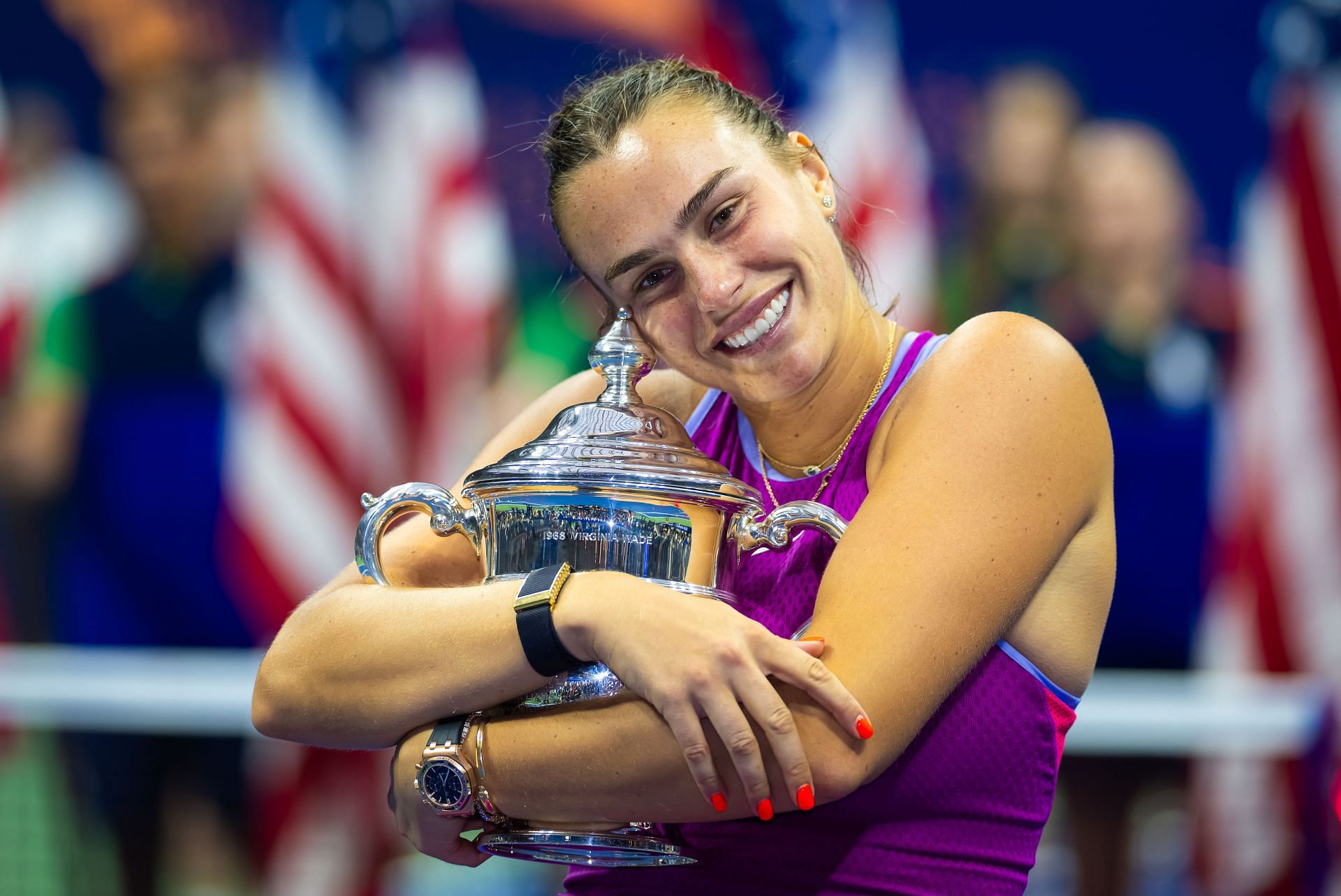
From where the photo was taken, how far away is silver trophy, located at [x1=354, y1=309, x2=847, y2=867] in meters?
1.22

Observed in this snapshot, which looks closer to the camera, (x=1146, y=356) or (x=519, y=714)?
(x=519, y=714)

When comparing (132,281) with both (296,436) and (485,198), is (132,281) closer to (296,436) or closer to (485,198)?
(296,436)

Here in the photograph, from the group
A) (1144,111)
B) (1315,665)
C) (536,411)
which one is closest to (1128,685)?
(1315,665)

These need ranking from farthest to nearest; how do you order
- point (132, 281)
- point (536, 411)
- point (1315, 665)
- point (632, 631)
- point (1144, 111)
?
point (132, 281) → point (1144, 111) → point (1315, 665) → point (536, 411) → point (632, 631)

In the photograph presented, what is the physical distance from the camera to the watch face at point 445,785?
4.02ft

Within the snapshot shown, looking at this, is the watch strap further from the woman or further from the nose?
the nose

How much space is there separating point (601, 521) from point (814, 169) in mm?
611

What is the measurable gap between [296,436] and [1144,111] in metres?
2.75

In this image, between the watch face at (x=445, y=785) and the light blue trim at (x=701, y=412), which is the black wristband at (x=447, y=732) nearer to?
the watch face at (x=445, y=785)

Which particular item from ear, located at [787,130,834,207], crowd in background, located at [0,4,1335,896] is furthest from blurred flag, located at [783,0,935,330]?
ear, located at [787,130,834,207]

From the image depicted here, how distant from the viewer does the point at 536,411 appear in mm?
1705

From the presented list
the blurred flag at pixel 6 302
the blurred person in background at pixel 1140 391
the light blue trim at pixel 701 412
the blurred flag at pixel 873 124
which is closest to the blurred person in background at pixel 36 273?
the blurred flag at pixel 6 302

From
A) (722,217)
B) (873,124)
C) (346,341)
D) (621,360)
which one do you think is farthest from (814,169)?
(346,341)

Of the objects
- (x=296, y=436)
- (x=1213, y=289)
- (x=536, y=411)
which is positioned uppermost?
(x=1213, y=289)
